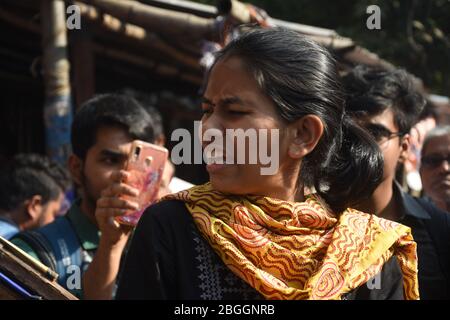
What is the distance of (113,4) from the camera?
14.8ft

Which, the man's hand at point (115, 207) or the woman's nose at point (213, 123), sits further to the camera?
the man's hand at point (115, 207)

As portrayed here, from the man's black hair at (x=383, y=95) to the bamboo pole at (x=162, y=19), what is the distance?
165cm

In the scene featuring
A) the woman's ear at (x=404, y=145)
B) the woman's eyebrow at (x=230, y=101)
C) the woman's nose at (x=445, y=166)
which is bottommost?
the woman's nose at (x=445, y=166)

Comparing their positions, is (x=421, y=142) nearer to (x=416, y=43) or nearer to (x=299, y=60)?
(x=299, y=60)

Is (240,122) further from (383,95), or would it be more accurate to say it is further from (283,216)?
(383,95)

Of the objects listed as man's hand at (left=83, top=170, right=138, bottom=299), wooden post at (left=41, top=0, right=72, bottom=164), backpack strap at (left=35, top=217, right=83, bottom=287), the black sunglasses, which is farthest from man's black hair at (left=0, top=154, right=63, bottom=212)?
the black sunglasses

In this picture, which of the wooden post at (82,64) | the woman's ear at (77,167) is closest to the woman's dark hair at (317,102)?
the woman's ear at (77,167)

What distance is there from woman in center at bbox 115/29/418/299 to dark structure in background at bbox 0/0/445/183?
1276mm

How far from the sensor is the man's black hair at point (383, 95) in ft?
9.58

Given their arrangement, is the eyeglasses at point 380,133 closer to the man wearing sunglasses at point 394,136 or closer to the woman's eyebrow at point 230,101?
the man wearing sunglasses at point 394,136

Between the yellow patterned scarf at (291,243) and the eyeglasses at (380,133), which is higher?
the eyeglasses at (380,133)

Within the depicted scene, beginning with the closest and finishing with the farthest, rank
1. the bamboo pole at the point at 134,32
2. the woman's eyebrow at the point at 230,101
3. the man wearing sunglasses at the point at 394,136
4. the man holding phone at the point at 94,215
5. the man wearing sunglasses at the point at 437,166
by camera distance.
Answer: the woman's eyebrow at the point at 230,101
the man wearing sunglasses at the point at 394,136
the man holding phone at the point at 94,215
the man wearing sunglasses at the point at 437,166
the bamboo pole at the point at 134,32

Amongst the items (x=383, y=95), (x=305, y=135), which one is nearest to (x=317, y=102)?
(x=305, y=135)

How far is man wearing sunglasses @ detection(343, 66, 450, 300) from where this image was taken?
7.88ft
